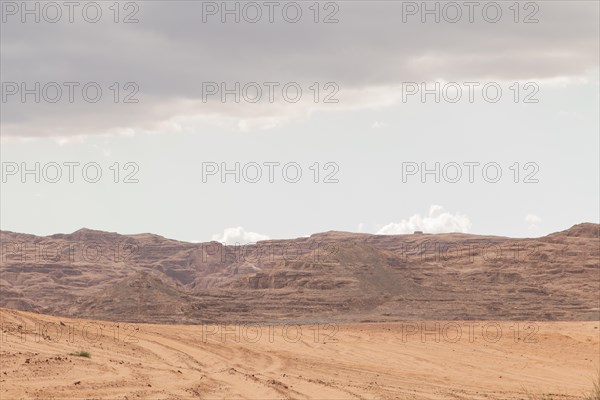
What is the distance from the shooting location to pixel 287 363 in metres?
27.0

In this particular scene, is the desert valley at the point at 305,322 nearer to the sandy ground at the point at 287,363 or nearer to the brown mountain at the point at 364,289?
the sandy ground at the point at 287,363

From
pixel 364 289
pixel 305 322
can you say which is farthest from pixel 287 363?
pixel 364 289

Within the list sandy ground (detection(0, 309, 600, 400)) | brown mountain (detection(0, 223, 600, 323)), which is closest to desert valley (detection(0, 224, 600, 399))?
sandy ground (detection(0, 309, 600, 400))

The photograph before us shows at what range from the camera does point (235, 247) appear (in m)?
141

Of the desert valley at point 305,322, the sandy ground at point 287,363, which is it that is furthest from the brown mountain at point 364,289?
the sandy ground at point 287,363

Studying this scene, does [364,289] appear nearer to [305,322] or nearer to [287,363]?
[305,322]

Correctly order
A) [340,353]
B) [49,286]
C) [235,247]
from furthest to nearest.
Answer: [235,247]
[49,286]
[340,353]

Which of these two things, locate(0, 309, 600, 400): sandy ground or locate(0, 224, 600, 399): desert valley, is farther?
locate(0, 224, 600, 399): desert valley

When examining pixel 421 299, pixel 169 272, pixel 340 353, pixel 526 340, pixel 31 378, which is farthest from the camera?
pixel 169 272

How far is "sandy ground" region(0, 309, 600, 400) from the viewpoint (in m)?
17.4

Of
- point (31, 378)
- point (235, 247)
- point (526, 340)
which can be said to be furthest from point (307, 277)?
point (235, 247)

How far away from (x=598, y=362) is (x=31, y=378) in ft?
86.3

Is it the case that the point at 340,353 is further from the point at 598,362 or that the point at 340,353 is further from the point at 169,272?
the point at 169,272

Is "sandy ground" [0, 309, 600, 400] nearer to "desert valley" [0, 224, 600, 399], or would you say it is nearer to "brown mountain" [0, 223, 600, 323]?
"desert valley" [0, 224, 600, 399]
